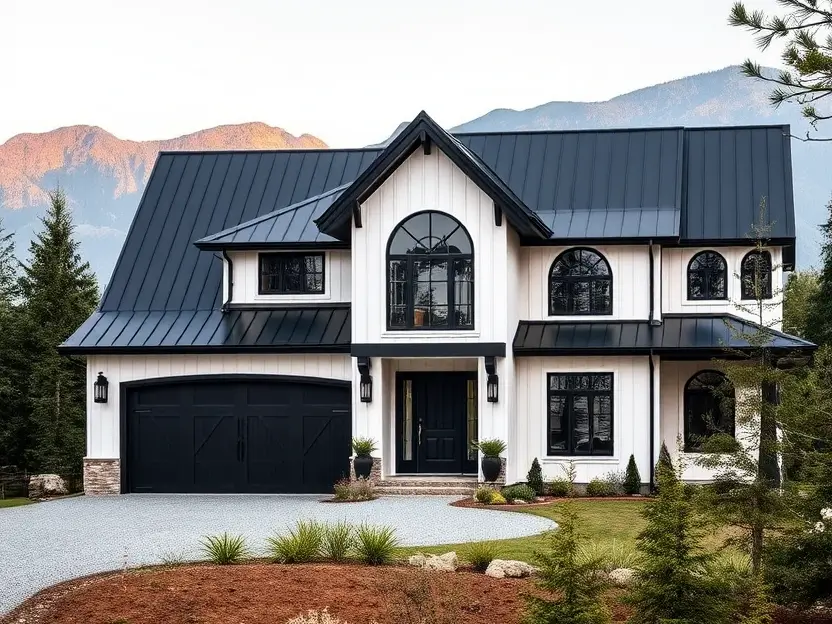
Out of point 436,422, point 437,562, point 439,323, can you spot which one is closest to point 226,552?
point 437,562

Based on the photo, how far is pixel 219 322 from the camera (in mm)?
25797

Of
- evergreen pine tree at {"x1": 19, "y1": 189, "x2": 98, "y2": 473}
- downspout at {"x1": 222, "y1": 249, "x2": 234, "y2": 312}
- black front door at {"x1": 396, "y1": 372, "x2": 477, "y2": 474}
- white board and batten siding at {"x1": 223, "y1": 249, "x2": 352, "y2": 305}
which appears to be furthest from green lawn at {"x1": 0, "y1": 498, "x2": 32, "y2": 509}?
black front door at {"x1": 396, "y1": 372, "x2": 477, "y2": 474}

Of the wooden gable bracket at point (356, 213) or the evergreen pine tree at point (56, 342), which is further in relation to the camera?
the evergreen pine tree at point (56, 342)

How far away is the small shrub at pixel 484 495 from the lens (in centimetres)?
2181

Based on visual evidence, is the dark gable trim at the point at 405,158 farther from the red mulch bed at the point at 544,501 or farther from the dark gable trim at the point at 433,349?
the red mulch bed at the point at 544,501

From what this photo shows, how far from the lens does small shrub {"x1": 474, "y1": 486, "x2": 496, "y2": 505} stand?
21.8 m

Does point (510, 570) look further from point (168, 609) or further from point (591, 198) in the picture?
point (591, 198)

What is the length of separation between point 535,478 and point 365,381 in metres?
3.91

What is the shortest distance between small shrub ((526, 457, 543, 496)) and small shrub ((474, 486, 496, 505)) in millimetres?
1726

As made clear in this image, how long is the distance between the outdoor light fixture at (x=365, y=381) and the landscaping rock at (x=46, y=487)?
713cm

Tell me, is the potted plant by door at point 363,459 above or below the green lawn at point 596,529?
above

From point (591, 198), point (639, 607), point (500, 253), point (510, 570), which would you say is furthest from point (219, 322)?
point (639, 607)

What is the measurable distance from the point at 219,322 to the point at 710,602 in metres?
18.0

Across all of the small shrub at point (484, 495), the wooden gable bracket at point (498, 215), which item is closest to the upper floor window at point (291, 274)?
the wooden gable bracket at point (498, 215)
